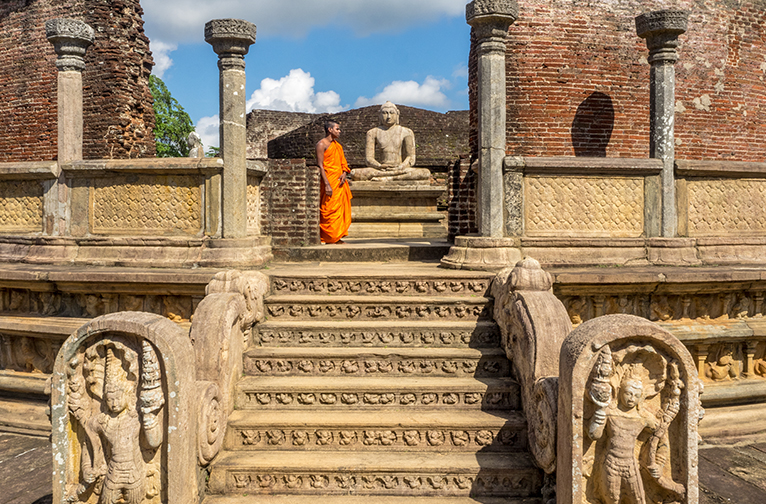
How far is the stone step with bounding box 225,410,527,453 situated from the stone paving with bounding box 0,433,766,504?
127 centimetres

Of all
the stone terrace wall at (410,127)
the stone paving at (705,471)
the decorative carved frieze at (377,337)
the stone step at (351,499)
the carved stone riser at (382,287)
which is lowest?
the stone paving at (705,471)

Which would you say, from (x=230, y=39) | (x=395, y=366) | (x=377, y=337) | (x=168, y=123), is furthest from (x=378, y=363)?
(x=168, y=123)

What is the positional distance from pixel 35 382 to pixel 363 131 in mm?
16492

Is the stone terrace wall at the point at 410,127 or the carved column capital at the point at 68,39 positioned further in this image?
the stone terrace wall at the point at 410,127

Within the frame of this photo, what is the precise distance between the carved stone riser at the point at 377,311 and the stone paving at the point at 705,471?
78.6 inches

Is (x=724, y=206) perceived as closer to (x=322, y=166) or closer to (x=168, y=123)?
(x=322, y=166)

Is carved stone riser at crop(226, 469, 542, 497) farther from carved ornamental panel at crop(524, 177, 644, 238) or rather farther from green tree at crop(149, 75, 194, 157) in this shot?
green tree at crop(149, 75, 194, 157)

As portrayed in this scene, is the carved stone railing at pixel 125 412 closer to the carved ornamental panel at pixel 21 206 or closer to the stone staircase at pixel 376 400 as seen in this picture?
the stone staircase at pixel 376 400

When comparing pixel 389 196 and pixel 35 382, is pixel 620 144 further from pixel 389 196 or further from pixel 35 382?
pixel 35 382

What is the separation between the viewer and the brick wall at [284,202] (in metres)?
6.71

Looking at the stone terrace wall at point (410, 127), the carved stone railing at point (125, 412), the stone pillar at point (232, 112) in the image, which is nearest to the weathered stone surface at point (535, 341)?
the carved stone railing at point (125, 412)

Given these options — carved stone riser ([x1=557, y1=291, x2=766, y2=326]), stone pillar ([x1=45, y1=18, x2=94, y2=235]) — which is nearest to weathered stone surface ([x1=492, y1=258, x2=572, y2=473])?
carved stone riser ([x1=557, y1=291, x2=766, y2=326])

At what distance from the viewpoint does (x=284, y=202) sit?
A: 6746 mm

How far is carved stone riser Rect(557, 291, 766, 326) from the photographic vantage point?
4949mm
